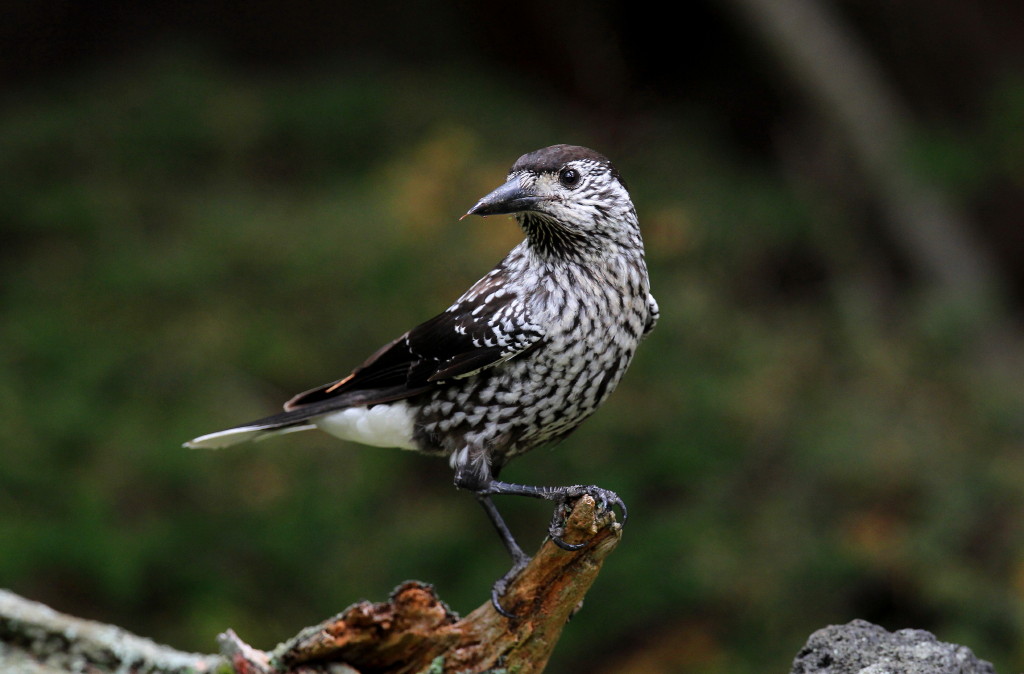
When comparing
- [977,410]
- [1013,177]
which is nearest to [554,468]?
[977,410]

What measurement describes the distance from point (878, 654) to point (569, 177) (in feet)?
4.86

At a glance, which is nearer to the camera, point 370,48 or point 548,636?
point 548,636

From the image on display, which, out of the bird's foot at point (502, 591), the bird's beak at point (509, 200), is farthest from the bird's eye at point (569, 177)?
the bird's foot at point (502, 591)

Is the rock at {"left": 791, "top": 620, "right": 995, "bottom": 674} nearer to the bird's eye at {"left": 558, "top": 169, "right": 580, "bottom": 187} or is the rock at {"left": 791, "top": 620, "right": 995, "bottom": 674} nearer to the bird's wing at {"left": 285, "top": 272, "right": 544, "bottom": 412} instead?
the bird's wing at {"left": 285, "top": 272, "right": 544, "bottom": 412}

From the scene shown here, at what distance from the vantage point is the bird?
3260mm

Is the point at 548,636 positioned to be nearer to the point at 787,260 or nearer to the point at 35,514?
the point at 35,514

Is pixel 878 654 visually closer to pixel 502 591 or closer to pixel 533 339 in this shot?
pixel 502 591

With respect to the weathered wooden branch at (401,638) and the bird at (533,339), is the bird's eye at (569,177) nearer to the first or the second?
the bird at (533,339)

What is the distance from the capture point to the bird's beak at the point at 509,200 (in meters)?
3.11

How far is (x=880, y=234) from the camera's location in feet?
25.9

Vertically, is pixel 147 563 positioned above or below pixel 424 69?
below

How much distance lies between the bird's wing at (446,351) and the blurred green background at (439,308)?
6.58ft

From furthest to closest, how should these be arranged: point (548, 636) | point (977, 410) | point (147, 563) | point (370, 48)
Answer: point (370, 48) < point (977, 410) < point (147, 563) < point (548, 636)

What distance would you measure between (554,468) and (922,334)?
225 cm
